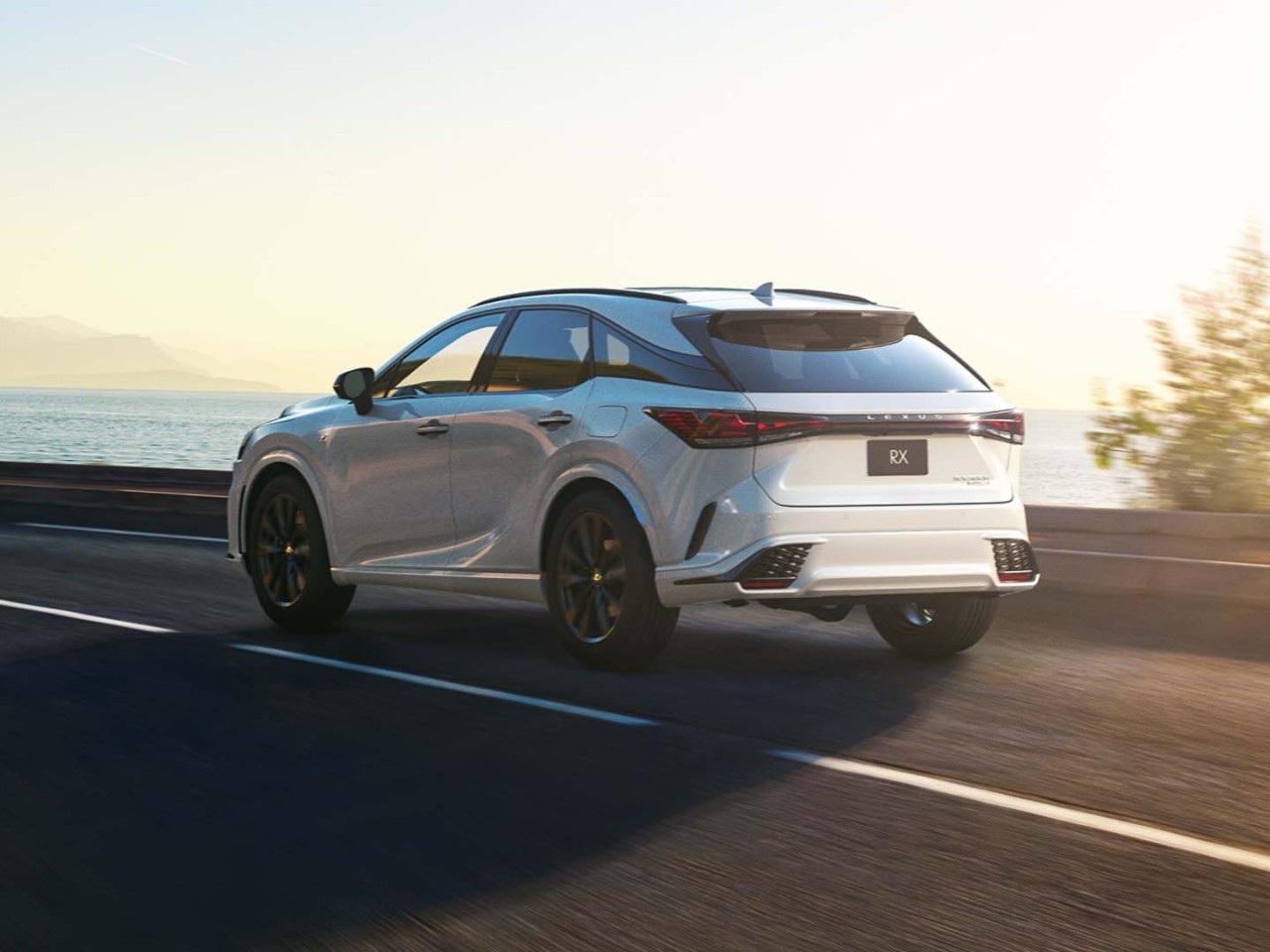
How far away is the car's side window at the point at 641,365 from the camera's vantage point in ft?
24.2

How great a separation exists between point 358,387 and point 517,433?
140 centimetres

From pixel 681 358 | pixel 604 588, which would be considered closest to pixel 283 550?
pixel 604 588

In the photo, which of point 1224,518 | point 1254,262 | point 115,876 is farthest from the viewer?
point 1254,262

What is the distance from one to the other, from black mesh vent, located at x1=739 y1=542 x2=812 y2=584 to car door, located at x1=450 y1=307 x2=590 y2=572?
1.21m

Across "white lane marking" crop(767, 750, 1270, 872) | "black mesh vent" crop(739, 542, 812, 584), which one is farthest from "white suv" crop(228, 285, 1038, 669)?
"white lane marking" crop(767, 750, 1270, 872)

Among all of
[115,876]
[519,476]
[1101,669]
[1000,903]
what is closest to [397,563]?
[519,476]

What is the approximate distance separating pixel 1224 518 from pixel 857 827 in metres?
7.80

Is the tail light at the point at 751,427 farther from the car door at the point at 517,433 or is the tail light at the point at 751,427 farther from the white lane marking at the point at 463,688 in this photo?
the white lane marking at the point at 463,688

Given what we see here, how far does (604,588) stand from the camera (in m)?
7.77

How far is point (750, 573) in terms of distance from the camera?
712cm

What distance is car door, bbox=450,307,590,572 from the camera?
807cm

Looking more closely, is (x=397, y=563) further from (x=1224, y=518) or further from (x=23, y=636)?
(x=1224, y=518)

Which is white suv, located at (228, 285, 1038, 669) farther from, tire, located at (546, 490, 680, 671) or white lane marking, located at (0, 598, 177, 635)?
white lane marking, located at (0, 598, 177, 635)

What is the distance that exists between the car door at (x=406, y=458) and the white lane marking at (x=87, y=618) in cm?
119
